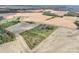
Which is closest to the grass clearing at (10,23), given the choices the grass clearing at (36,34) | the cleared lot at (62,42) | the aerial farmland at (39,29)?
the aerial farmland at (39,29)

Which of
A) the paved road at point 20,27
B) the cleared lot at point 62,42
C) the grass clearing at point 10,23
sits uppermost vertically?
the grass clearing at point 10,23

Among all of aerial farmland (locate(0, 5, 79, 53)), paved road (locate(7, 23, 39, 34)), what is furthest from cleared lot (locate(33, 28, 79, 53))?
paved road (locate(7, 23, 39, 34))

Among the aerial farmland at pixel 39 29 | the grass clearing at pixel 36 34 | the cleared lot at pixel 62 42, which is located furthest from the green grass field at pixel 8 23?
the cleared lot at pixel 62 42

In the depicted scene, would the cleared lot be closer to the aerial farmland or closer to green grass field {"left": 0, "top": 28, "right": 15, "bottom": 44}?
the aerial farmland

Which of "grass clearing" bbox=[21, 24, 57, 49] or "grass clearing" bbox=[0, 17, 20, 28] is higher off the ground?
"grass clearing" bbox=[0, 17, 20, 28]

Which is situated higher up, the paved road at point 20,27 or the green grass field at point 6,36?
the paved road at point 20,27

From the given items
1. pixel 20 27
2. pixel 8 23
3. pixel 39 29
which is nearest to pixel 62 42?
pixel 39 29

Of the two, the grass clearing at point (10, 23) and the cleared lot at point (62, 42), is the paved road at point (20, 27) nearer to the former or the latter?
the grass clearing at point (10, 23)

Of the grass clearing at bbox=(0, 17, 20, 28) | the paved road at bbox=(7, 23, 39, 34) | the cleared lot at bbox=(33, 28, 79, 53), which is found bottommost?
the cleared lot at bbox=(33, 28, 79, 53)
